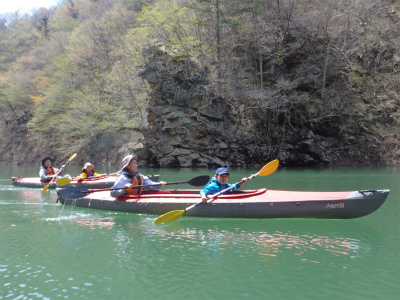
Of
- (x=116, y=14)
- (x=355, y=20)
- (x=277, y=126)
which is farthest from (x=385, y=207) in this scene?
(x=116, y=14)

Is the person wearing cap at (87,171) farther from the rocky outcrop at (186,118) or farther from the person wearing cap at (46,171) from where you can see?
the rocky outcrop at (186,118)

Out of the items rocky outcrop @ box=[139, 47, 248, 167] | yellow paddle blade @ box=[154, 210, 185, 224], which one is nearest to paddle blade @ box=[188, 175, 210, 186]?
yellow paddle blade @ box=[154, 210, 185, 224]

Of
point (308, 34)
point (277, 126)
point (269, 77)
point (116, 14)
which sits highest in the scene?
point (116, 14)

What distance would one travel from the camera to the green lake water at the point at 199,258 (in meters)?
3.98

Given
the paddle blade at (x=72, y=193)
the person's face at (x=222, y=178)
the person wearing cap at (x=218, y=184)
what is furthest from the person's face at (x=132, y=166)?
the person's face at (x=222, y=178)

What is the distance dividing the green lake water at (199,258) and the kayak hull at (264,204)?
240 millimetres

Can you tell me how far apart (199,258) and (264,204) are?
2366mm

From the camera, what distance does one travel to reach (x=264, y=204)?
6992mm

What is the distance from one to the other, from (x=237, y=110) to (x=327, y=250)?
2023 cm

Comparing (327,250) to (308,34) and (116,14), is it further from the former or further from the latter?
(116,14)

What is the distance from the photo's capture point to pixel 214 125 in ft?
81.4

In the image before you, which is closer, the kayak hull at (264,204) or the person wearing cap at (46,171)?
the kayak hull at (264,204)

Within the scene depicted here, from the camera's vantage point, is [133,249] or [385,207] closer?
[133,249]

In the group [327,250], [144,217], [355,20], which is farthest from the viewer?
[355,20]
